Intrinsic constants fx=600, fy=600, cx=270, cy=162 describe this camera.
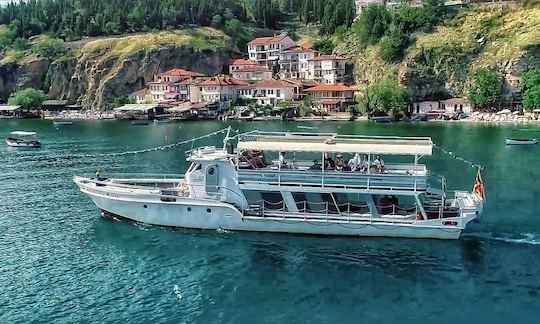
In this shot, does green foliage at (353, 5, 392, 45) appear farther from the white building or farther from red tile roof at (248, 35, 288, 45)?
the white building

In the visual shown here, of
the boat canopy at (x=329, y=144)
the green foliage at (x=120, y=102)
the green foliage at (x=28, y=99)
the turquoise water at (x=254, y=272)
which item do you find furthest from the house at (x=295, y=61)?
the boat canopy at (x=329, y=144)

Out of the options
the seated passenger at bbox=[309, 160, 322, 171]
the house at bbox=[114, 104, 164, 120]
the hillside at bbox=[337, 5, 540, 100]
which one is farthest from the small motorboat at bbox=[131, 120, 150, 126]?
the seated passenger at bbox=[309, 160, 322, 171]

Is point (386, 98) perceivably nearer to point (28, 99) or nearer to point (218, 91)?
point (218, 91)

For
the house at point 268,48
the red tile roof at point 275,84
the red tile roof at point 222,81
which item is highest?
the house at point 268,48

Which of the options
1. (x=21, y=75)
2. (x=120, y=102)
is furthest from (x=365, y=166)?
(x=21, y=75)

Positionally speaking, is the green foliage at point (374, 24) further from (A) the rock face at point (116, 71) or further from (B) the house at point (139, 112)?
(B) the house at point (139, 112)

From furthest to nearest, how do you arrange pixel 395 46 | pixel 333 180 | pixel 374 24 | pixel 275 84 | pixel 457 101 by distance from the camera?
1. pixel 374 24
2. pixel 275 84
3. pixel 395 46
4. pixel 457 101
5. pixel 333 180
